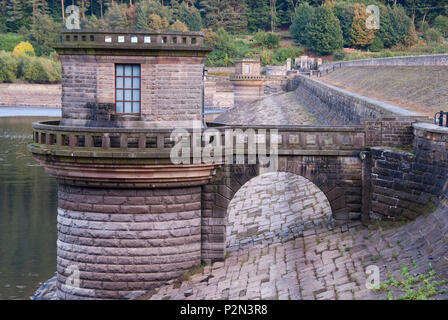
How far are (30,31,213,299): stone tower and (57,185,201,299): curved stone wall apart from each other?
0.03 m

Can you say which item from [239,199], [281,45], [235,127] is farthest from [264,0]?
[235,127]

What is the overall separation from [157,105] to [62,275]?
18.2 feet

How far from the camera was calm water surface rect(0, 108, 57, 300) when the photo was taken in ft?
94.5

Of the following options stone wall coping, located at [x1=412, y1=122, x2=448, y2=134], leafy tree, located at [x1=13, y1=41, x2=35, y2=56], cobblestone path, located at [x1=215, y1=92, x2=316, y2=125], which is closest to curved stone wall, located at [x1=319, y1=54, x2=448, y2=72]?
cobblestone path, located at [x1=215, y1=92, x2=316, y2=125]

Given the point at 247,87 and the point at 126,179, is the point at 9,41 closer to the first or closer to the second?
the point at 247,87

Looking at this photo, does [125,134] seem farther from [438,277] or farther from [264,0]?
[264,0]

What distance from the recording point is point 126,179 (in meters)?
20.3

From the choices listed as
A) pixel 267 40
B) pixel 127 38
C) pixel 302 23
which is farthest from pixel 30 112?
pixel 127 38

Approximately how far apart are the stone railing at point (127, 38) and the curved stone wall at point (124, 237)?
3.89m

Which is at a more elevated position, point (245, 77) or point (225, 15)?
point (225, 15)

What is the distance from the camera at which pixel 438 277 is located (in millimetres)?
15648

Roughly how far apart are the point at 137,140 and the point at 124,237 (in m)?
2.70

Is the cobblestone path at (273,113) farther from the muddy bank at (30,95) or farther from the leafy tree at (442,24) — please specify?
the leafy tree at (442,24)

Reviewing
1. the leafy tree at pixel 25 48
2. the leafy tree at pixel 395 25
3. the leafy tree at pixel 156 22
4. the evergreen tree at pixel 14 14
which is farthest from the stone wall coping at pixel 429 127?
the evergreen tree at pixel 14 14
